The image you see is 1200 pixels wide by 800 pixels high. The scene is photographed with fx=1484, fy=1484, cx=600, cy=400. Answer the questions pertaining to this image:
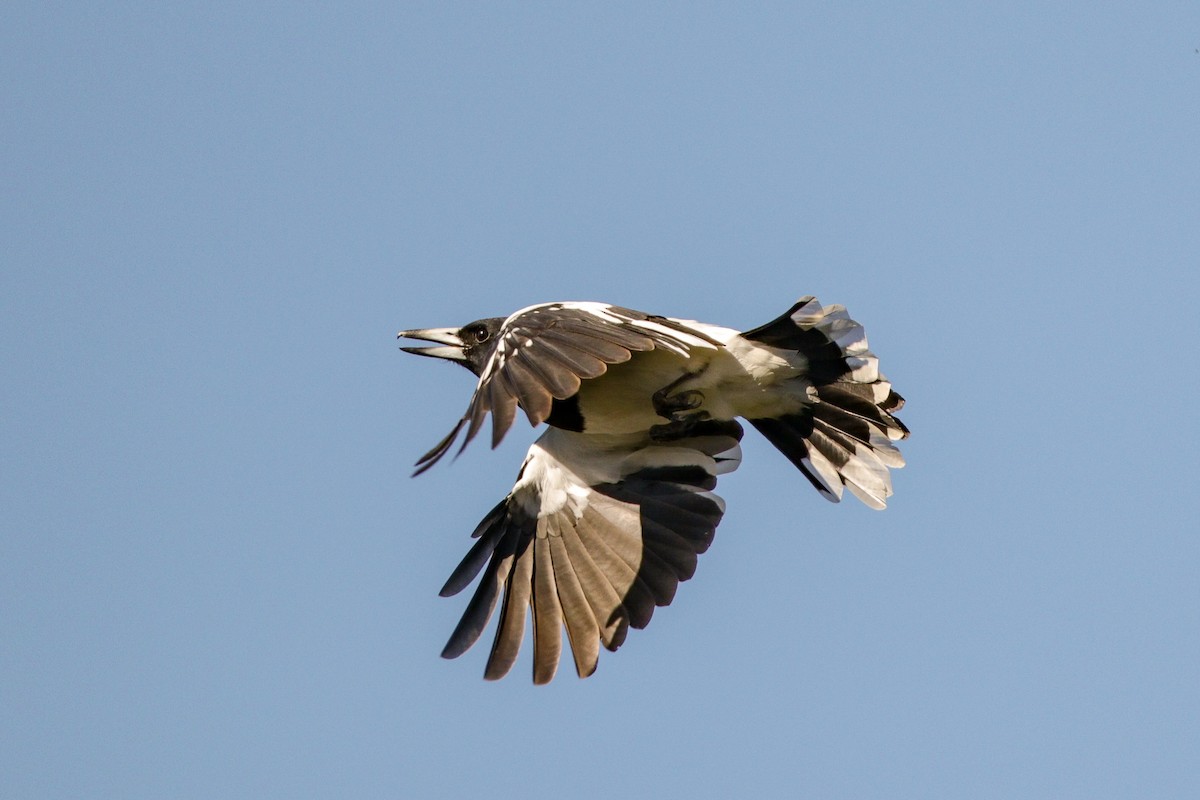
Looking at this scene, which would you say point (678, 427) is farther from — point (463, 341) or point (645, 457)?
point (463, 341)

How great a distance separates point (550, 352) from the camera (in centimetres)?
708

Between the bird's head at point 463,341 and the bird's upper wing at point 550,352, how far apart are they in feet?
3.33

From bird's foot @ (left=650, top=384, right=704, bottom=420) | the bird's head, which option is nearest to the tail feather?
bird's foot @ (left=650, top=384, right=704, bottom=420)

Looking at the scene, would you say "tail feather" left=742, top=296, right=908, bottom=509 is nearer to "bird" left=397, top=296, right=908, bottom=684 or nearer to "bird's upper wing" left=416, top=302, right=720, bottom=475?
"bird" left=397, top=296, right=908, bottom=684

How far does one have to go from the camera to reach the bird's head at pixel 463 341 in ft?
30.3

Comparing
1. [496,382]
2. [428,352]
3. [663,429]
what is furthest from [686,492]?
[496,382]

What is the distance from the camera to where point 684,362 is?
8453mm

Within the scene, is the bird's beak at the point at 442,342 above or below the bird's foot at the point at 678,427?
above

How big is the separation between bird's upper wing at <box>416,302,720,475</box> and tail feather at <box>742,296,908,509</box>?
0.62 meters

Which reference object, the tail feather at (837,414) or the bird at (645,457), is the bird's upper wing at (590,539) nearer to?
the bird at (645,457)

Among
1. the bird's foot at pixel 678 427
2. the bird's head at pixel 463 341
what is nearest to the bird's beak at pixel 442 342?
the bird's head at pixel 463 341

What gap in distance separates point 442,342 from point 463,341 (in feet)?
0.51

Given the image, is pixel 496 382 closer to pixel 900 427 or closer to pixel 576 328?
pixel 576 328

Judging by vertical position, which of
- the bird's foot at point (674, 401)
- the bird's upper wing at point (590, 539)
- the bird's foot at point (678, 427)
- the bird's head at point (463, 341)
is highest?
the bird's head at point (463, 341)
